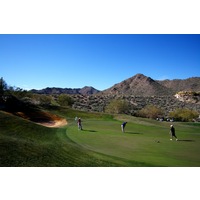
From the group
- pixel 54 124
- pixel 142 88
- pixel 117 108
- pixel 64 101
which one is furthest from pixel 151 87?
pixel 54 124

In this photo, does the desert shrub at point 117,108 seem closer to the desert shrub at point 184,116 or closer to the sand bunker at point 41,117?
the desert shrub at point 184,116

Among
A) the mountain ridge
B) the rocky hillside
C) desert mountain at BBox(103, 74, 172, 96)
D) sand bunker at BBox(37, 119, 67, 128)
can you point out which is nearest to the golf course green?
sand bunker at BBox(37, 119, 67, 128)

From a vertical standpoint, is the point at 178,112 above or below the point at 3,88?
below

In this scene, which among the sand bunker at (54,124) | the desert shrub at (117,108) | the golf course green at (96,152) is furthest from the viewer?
the desert shrub at (117,108)

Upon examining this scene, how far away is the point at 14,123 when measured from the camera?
2845cm

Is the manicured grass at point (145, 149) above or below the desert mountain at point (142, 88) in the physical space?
below

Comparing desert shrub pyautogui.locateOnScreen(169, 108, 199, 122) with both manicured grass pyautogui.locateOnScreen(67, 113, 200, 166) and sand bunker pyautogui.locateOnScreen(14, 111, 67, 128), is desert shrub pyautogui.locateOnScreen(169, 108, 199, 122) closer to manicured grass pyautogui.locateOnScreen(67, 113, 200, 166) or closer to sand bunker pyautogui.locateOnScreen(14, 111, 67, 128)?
sand bunker pyautogui.locateOnScreen(14, 111, 67, 128)

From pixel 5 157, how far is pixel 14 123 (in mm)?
13753

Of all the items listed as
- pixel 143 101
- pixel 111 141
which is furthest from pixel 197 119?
pixel 111 141

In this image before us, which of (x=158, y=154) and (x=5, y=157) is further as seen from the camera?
(x=158, y=154)

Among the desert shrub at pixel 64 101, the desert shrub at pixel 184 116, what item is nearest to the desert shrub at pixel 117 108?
the desert shrub at pixel 64 101

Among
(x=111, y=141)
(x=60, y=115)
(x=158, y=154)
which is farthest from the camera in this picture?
(x=60, y=115)
